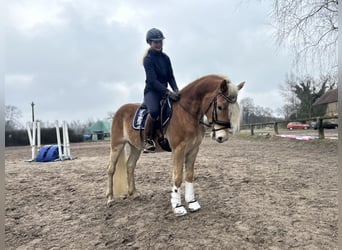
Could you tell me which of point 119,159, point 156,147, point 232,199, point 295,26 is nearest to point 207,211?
point 232,199

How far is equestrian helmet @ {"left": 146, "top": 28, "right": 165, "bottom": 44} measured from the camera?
4.22 m

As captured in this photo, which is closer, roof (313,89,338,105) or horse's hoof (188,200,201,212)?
roof (313,89,338,105)

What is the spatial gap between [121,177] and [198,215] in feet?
6.60

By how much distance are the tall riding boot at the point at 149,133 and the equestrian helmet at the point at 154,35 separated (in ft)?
3.78

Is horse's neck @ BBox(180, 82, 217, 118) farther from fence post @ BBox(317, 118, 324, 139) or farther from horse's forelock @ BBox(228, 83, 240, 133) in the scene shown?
fence post @ BBox(317, 118, 324, 139)

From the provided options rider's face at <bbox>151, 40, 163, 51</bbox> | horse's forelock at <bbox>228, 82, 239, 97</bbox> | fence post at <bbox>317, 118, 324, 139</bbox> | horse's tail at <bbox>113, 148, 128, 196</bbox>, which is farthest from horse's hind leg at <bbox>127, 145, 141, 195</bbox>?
fence post at <bbox>317, 118, 324, 139</bbox>

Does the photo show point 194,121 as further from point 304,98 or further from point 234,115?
point 304,98

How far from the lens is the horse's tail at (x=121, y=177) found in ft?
17.3

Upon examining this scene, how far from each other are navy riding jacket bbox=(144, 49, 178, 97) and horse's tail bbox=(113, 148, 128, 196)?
1508 mm

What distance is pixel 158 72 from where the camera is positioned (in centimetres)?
436

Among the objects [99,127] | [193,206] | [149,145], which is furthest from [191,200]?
[99,127]

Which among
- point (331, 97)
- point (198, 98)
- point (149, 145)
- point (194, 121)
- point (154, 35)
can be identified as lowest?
point (149, 145)

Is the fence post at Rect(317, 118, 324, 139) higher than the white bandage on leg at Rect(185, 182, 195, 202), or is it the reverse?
the fence post at Rect(317, 118, 324, 139)

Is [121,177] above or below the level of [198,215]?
above
